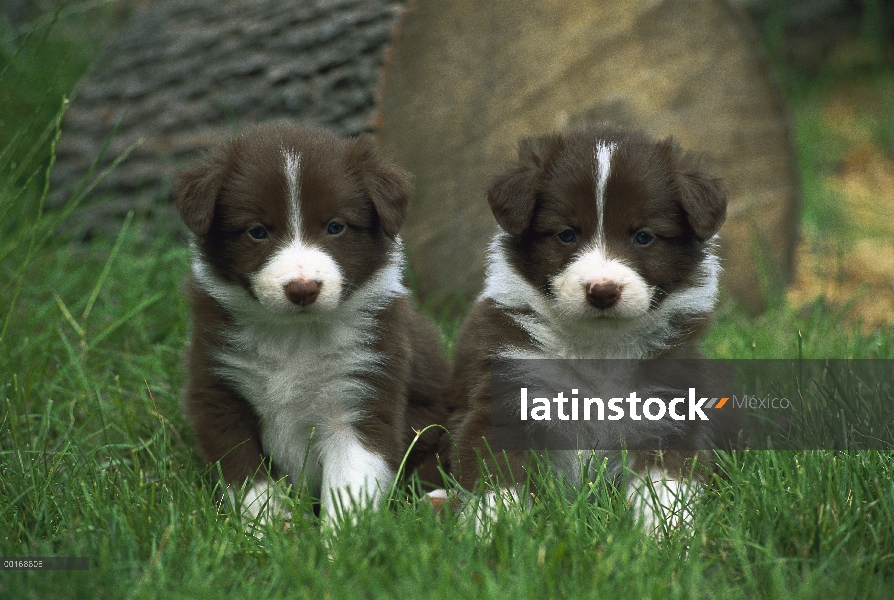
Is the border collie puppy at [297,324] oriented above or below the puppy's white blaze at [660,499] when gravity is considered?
above

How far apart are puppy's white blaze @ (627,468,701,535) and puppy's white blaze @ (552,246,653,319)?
598mm

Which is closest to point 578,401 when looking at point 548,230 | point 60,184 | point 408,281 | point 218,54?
point 548,230

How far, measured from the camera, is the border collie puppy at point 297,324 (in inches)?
137

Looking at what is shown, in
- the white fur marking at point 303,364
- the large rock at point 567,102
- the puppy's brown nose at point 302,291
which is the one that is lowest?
the white fur marking at point 303,364

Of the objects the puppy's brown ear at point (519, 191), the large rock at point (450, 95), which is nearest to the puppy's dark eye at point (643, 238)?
the puppy's brown ear at point (519, 191)

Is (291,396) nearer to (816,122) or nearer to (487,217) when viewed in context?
(487,217)

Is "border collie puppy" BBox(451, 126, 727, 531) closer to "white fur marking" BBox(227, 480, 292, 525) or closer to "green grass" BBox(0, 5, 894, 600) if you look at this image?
"green grass" BBox(0, 5, 894, 600)

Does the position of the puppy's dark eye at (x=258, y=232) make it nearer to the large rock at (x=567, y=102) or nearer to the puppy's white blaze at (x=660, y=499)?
the puppy's white blaze at (x=660, y=499)

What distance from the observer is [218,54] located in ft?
20.8

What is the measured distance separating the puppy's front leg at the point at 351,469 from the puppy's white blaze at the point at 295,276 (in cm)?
59

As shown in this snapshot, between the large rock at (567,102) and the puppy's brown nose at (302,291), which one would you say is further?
the large rock at (567,102)

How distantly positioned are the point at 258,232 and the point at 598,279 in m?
1.25

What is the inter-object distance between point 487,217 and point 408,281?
659mm

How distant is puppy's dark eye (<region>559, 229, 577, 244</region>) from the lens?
138 inches
